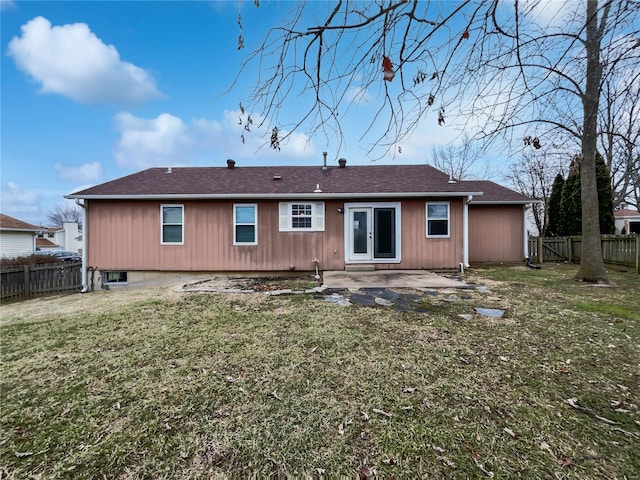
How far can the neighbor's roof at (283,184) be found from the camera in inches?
351

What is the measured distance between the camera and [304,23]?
201 cm

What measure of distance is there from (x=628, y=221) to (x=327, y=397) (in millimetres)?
36921

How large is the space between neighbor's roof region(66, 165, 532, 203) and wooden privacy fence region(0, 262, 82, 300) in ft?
8.71

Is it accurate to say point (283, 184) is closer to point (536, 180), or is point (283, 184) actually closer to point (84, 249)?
point (84, 249)

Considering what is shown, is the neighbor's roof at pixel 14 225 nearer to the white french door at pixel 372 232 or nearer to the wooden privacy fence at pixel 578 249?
the white french door at pixel 372 232

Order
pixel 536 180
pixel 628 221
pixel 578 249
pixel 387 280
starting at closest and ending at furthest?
pixel 387 280, pixel 578 249, pixel 536 180, pixel 628 221

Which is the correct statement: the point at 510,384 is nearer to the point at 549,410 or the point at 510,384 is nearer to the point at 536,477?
the point at 549,410

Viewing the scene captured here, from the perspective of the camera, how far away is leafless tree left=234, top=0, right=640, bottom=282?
2.07 metres

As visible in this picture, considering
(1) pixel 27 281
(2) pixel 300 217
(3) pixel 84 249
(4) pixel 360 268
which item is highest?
(2) pixel 300 217

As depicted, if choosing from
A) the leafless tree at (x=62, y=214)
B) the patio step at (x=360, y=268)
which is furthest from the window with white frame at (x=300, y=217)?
the leafless tree at (x=62, y=214)

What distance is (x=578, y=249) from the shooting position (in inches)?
484

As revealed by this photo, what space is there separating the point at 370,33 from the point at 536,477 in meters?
3.07

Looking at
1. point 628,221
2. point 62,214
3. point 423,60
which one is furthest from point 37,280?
point 62,214

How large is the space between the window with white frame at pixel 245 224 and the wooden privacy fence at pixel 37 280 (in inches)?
220
